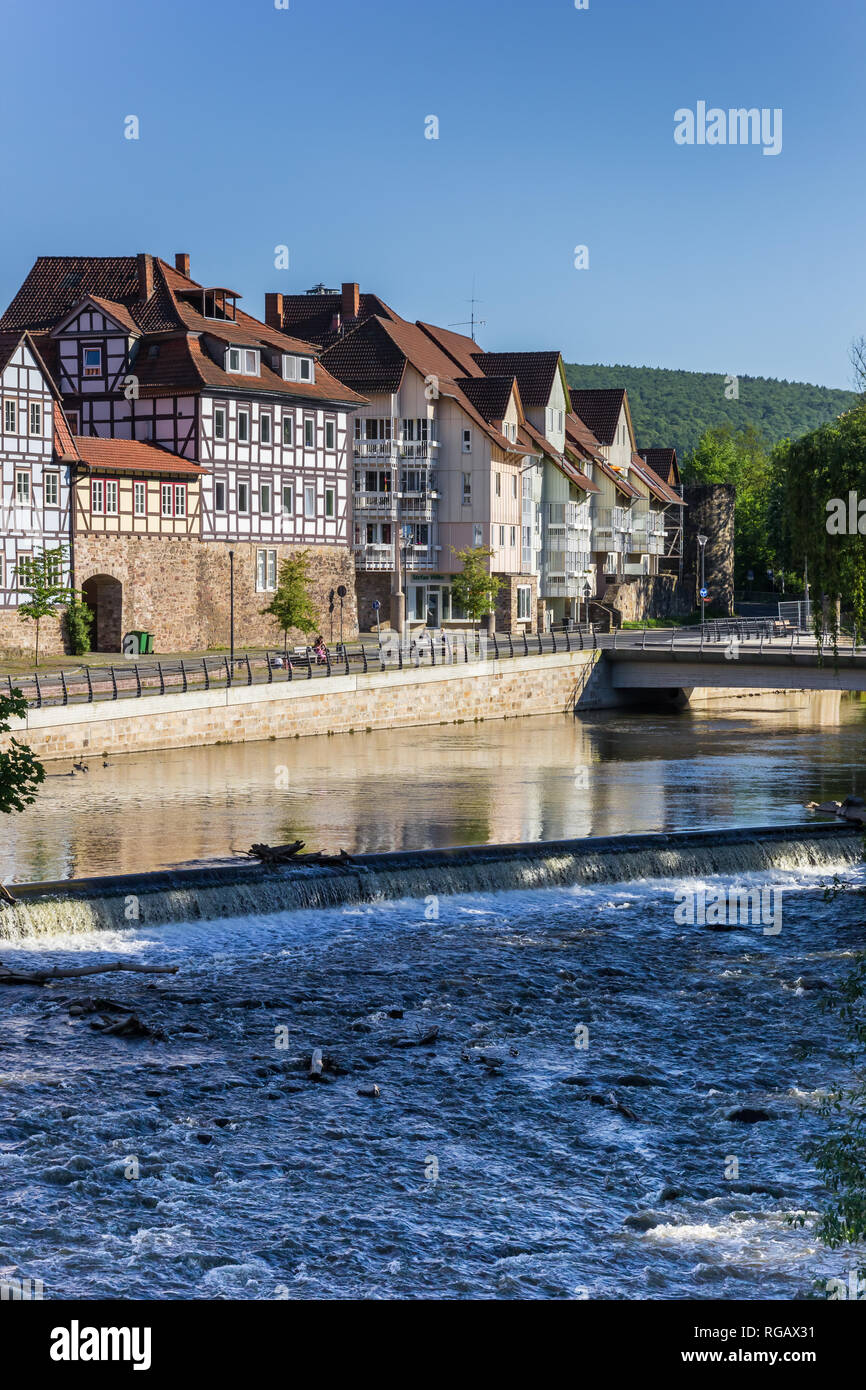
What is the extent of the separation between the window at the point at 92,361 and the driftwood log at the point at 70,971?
4385 cm

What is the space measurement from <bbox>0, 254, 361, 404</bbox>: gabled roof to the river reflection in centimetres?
1927

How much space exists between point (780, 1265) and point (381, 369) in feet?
204

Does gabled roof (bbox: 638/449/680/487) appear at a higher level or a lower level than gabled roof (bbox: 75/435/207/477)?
higher

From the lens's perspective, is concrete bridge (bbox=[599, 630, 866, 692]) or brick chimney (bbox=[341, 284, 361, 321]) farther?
brick chimney (bbox=[341, 284, 361, 321])

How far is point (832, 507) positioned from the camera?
27859 millimetres

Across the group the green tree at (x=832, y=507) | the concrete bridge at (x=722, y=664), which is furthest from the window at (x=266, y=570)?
the green tree at (x=832, y=507)

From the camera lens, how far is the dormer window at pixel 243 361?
204ft

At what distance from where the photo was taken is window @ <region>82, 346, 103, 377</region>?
6112 centimetres

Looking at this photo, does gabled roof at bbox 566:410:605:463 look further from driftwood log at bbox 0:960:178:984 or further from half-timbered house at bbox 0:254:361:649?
driftwood log at bbox 0:960:178:984

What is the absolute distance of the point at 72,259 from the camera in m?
67.6

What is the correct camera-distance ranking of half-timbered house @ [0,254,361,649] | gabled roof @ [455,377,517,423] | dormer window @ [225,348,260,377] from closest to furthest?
half-timbered house @ [0,254,361,649]
dormer window @ [225,348,260,377]
gabled roof @ [455,377,517,423]

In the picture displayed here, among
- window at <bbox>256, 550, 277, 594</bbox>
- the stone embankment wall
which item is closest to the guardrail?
the stone embankment wall

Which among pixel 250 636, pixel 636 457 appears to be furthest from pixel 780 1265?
pixel 636 457

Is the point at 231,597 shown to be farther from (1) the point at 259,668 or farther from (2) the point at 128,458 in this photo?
(1) the point at 259,668
